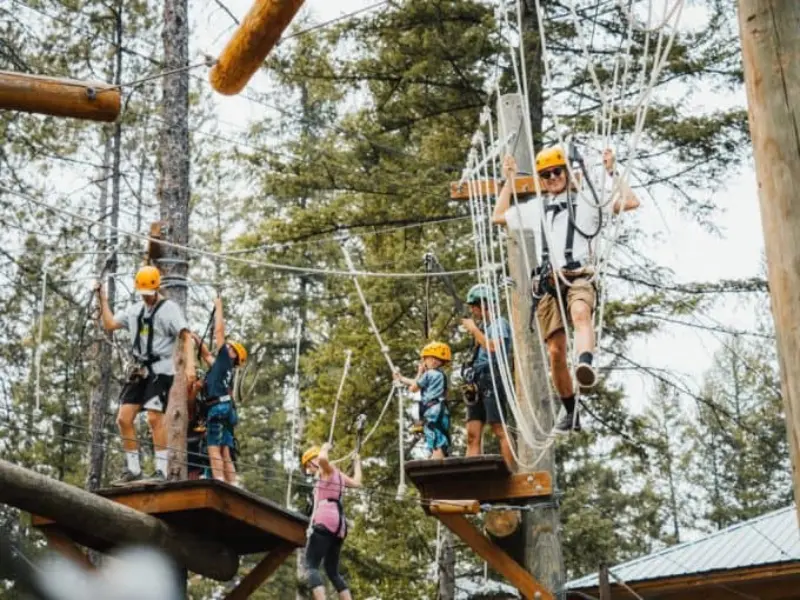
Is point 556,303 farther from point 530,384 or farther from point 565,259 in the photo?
point 530,384

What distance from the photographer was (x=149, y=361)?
8852 mm

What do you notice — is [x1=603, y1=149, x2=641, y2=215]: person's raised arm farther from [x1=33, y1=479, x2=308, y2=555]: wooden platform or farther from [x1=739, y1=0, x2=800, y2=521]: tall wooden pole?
[x1=33, y1=479, x2=308, y2=555]: wooden platform

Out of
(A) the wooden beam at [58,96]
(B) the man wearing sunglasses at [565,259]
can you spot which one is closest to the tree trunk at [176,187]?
(B) the man wearing sunglasses at [565,259]

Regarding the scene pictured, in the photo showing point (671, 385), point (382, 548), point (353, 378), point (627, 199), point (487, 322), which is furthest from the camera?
point (382, 548)

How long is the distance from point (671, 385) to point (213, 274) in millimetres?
14271

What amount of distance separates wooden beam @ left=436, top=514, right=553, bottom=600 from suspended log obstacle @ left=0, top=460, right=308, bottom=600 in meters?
1.17

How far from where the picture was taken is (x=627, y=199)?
7.35 meters

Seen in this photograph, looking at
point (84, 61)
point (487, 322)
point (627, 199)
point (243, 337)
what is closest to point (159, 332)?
point (487, 322)

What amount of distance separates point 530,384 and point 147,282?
3.14 metres

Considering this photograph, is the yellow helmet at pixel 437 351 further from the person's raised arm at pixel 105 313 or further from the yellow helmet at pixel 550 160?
the yellow helmet at pixel 550 160

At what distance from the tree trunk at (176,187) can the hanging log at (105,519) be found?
0.54m

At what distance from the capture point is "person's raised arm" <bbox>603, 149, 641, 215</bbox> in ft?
22.2

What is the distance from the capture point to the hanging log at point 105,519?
24.3 ft

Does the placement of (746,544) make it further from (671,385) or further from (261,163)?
(261,163)
